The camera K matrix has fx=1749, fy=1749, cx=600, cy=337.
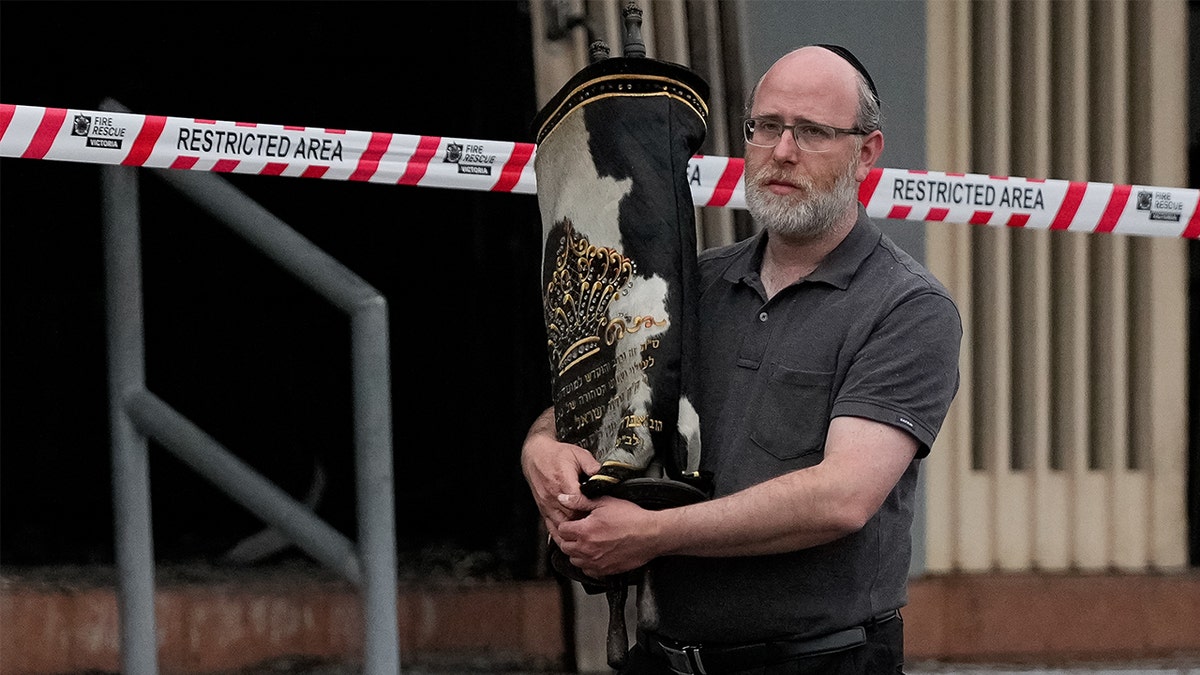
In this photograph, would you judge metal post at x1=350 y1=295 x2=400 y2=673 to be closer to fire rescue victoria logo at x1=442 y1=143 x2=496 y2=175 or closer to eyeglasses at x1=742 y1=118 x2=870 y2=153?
fire rescue victoria logo at x1=442 y1=143 x2=496 y2=175

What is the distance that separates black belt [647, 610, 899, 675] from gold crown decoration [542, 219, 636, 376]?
0.50 metres

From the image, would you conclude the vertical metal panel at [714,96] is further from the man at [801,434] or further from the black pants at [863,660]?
the black pants at [863,660]

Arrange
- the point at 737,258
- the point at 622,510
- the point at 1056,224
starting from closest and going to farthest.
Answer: the point at 622,510 < the point at 737,258 < the point at 1056,224

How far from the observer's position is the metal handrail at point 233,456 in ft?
12.9

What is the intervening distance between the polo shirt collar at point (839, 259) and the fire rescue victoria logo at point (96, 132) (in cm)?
186

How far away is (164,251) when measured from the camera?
648cm

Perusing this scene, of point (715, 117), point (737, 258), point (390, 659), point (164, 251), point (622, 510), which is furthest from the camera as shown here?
point (164, 251)

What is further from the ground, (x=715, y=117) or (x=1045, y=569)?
(x=715, y=117)

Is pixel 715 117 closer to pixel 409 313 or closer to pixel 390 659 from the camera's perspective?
pixel 409 313

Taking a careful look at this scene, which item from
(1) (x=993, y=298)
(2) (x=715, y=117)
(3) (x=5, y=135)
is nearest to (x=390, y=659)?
(3) (x=5, y=135)

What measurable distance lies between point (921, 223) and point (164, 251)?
2762 millimetres

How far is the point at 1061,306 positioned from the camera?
6.02 m

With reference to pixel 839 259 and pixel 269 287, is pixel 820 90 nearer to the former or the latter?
pixel 839 259

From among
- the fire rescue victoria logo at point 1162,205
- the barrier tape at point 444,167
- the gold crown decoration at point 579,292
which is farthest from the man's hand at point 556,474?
the fire rescue victoria logo at point 1162,205
